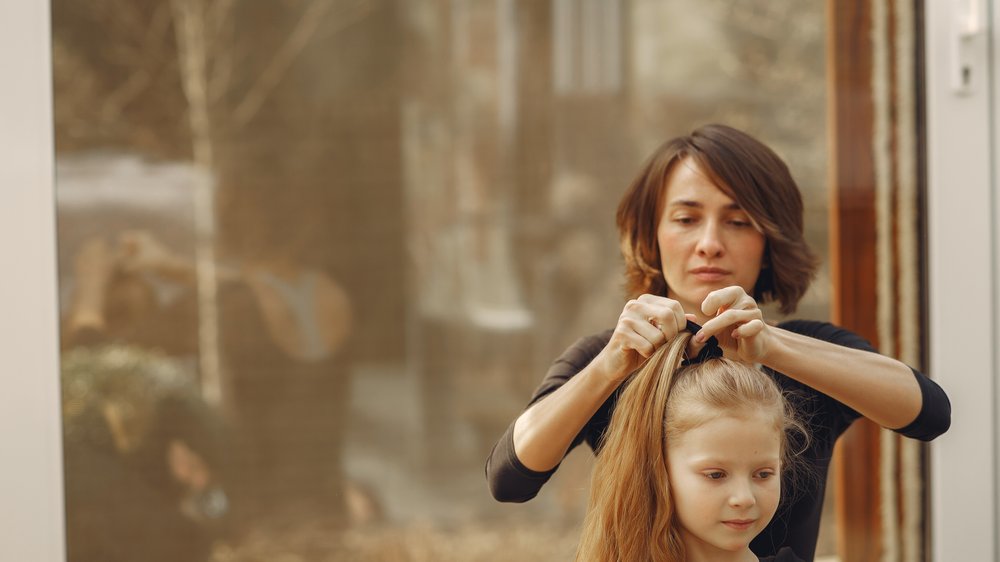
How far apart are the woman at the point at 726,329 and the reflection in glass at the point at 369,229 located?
39.2 inches

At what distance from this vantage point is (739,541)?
1.14 m

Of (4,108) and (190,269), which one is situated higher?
(4,108)

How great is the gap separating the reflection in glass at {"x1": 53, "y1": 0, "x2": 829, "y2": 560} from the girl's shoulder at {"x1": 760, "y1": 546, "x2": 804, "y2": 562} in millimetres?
1246

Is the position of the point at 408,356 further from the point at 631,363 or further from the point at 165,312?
the point at 631,363

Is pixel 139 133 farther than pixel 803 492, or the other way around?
pixel 139 133

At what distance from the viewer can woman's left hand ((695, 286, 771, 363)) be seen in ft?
3.88

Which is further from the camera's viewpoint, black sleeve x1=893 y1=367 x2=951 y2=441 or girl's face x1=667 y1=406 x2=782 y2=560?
black sleeve x1=893 y1=367 x2=951 y2=441

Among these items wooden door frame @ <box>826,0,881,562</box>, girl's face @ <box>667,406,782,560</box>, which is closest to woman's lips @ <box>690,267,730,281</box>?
girl's face @ <box>667,406,782,560</box>

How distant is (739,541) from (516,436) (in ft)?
1.22

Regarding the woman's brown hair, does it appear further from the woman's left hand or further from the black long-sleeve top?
the woman's left hand

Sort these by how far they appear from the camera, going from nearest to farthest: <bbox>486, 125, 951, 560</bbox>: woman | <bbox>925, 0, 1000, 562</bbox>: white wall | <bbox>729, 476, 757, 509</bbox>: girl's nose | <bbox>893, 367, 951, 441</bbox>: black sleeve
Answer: <bbox>729, 476, 757, 509</bbox>: girl's nose → <bbox>486, 125, 951, 560</bbox>: woman → <bbox>893, 367, 951, 441</bbox>: black sleeve → <bbox>925, 0, 1000, 562</bbox>: white wall

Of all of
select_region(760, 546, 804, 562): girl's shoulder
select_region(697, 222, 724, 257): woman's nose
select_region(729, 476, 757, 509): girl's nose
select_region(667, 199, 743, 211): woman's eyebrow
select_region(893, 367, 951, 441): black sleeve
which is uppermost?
select_region(667, 199, 743, 211): woman's eyebrow

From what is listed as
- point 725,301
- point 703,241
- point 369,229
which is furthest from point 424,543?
point 725,301

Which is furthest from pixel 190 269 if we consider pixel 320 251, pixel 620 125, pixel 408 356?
pixel 620 125
